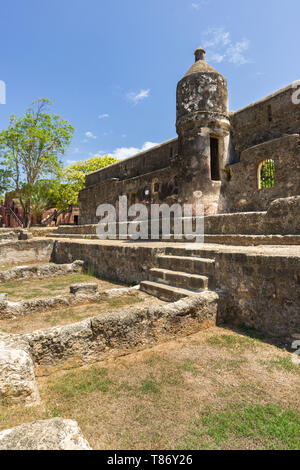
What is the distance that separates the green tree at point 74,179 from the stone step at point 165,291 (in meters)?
25.6

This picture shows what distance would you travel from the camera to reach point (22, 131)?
24.3 metres

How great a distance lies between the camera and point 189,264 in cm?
560

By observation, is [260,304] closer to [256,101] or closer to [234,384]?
[234,384]

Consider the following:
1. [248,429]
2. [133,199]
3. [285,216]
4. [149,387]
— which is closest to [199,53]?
[133,199]

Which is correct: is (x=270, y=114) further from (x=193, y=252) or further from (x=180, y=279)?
(x=180, y=279)

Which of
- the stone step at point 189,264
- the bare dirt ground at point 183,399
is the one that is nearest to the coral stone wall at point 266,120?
the stone step at point 189,264

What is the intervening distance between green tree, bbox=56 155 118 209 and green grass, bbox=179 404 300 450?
2941cm

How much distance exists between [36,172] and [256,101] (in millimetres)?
21172

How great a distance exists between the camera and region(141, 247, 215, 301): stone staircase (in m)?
4.90

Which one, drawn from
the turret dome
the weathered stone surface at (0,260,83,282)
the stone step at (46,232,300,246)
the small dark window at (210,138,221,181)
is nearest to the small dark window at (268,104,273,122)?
the turret dome

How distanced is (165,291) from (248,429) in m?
3.39

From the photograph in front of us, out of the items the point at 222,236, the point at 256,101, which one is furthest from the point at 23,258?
the point at 256,101

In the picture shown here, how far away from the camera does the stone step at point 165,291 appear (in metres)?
4.89

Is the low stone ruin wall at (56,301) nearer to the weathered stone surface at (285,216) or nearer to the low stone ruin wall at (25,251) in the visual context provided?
the weathered stone surface at (285,216)
